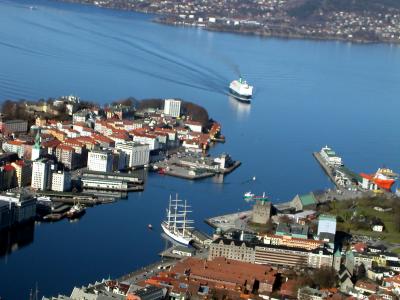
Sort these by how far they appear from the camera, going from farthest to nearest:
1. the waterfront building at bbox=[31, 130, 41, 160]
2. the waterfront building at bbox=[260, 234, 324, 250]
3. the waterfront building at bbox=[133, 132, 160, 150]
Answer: the waterfront building at bbox=[133, 132, 160, 150] → the waterfront building at bbox=[31, 130, 41, 160] → the waterfront building at bbox=[260, 234, 324, 250]

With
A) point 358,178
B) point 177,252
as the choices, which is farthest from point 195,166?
point 177,252

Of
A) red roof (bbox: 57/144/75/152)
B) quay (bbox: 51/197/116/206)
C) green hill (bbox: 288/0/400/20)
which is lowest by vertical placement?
quay (bbox: 51/197/116/206)

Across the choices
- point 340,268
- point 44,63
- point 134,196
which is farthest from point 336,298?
point 44,63

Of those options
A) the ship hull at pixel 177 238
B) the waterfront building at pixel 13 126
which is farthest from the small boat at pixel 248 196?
the waterfront building at pixel 13 126

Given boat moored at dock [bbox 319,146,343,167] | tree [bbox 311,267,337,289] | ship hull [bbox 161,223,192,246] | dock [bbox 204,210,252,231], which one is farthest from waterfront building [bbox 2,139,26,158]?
tree [bbox 311,267,337,289]

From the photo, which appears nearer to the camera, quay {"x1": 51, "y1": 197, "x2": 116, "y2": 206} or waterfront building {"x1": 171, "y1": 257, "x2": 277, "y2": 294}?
waterfront building {"x1": 171, "y1": 257, "x2": 277, "y2": 294}

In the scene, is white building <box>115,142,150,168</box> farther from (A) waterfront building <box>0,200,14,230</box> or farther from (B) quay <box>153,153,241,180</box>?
(A) waterfront building <box>0,200,14,230</box>

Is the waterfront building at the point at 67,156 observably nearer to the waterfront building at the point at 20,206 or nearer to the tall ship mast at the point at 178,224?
the tall ship mast at the point at 178,224
